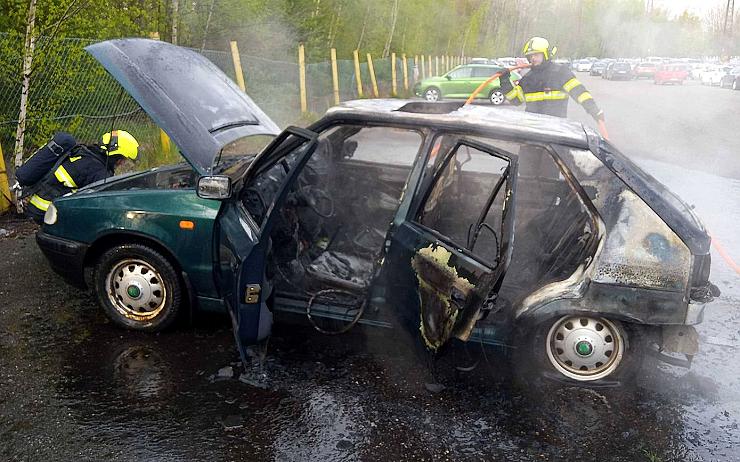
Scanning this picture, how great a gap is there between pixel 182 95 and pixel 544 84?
487cm

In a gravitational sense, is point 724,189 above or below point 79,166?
below

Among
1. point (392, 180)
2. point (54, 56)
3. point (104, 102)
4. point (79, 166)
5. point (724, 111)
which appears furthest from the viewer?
point (724, 111)

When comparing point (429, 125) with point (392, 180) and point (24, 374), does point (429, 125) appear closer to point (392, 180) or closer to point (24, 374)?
point (392, 180)

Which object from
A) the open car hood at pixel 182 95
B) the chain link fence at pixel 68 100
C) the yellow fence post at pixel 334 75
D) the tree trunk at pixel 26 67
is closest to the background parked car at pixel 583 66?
the yellow fence post at pixel 334 75

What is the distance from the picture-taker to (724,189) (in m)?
9.09

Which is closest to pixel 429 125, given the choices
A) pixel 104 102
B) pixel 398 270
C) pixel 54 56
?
pixel 398 270

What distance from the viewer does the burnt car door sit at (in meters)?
3.10

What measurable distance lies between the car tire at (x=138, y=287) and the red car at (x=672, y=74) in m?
40.7

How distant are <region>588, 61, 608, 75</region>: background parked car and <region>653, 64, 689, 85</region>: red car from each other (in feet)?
27.9

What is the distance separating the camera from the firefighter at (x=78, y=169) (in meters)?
5.15

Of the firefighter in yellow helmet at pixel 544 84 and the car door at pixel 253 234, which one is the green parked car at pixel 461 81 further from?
the car door at pixel 253 234

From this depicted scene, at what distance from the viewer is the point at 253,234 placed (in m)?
3.63

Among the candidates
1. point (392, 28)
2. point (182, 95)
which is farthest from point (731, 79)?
point (182, 95)

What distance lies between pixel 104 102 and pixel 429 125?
22.1ft
